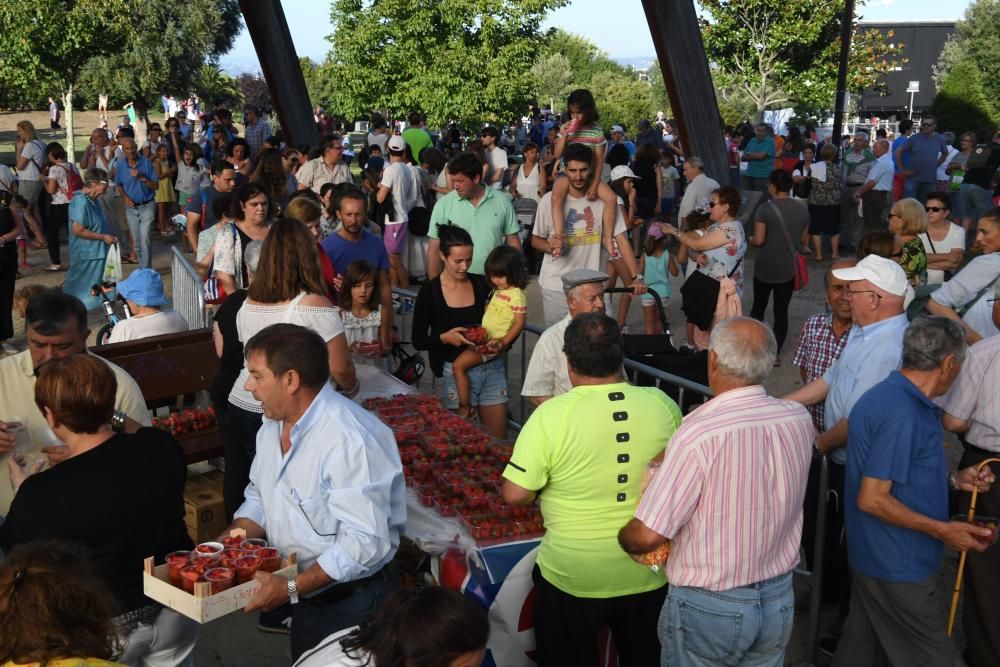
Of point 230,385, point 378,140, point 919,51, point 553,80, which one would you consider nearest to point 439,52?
point 378,140

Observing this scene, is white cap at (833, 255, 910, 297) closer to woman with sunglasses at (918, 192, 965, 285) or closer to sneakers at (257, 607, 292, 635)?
sneakers at (257, 607, 292, 635)

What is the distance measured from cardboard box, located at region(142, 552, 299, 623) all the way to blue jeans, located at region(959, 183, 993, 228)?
598 inches

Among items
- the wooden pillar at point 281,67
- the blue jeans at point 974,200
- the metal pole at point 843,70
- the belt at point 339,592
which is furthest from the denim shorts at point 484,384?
the metal pole at point 843,70

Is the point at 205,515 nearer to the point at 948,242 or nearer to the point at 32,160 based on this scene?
the point at 948,242

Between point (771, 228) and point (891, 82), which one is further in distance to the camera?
point (891, 82)

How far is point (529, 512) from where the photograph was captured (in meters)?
4.46

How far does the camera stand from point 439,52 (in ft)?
78.8

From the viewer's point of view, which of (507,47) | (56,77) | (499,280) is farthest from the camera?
(56,77)

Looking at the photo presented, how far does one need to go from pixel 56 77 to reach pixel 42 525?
26593mm

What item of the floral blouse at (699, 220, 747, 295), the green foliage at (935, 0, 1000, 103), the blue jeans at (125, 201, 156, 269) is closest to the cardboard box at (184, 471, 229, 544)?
the floral blouse at (699, 220, 747, 295)

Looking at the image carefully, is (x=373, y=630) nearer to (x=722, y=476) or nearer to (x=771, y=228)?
(x=722, y=476)

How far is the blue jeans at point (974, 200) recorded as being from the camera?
51.3 feet

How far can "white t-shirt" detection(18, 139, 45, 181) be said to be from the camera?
14750 mm

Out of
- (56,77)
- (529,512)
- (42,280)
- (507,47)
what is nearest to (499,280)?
(529,512)
